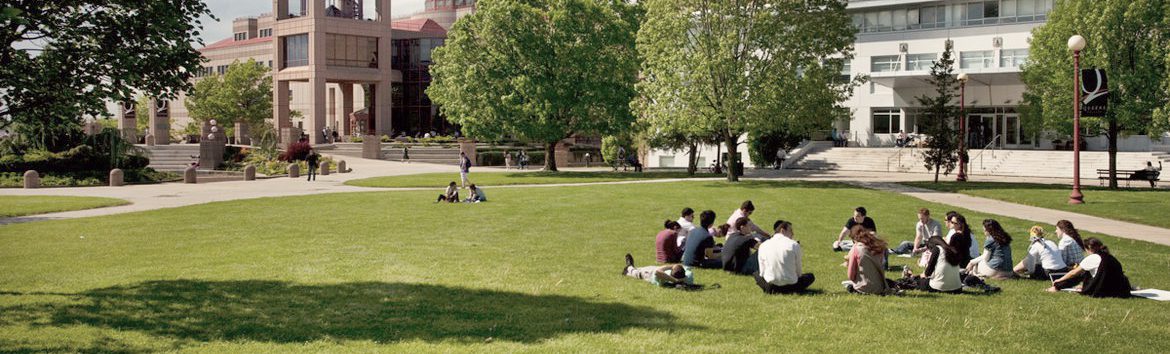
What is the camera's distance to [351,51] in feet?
287

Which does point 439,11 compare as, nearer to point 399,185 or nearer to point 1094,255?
point 399,185

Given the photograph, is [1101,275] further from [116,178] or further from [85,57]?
[116,178]

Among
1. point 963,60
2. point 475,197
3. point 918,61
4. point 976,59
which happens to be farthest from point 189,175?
point 976,59

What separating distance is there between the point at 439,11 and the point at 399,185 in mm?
79678

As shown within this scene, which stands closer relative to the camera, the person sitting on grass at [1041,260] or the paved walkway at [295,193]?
the person sitting on grass at [1041,260]

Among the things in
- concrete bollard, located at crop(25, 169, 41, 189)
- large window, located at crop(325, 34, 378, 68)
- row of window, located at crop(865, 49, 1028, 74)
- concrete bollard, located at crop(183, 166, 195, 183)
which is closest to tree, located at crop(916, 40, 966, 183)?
row of window, located at crop(865, 49, 1028, 74)

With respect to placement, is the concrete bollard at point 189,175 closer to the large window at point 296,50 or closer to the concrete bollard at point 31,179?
the concrete bollard at point 31,179

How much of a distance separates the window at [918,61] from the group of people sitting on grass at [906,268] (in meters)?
54.4

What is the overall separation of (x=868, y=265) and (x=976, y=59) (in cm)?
5807

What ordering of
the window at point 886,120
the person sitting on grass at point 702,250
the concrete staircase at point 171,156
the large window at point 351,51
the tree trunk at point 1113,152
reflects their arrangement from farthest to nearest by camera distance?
1. the large window at point 351,51
2. the window at point 886,120
3. the concrete staircase at point 171,156
4. the tree trunk at point 1113,152
5. the person sitting on grass at point 702,250

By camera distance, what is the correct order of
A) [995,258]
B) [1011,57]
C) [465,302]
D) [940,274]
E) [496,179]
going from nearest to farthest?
[465,302] → [940,274] → [995,258] → [496,179] → [1011,57]

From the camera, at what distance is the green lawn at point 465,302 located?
33.5 ft

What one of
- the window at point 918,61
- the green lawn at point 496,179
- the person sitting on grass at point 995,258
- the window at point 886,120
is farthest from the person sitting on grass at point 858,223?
the window at point 886,120

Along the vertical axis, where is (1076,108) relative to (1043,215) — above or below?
above
